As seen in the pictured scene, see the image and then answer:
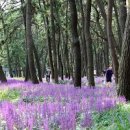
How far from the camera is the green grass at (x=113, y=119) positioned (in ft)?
21.1

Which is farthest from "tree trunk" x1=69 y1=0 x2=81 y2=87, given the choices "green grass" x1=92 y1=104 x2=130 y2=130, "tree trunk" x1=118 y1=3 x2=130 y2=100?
"green grass" x1=92 y1=104 x2=130 y2=130

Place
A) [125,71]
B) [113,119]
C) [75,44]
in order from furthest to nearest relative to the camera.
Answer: [75,44], [125,71], [113,119]

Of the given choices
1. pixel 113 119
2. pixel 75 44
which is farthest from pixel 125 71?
pixel 75 44

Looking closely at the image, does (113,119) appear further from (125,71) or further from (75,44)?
(75,44)

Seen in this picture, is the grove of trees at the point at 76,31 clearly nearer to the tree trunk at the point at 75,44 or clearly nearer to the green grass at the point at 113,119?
the tree trunk at the point at 75,44

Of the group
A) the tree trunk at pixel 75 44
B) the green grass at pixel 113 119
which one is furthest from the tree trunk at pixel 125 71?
the tree trunk at pixel 75 44

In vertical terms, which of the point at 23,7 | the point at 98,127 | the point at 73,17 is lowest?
the point at 98,127

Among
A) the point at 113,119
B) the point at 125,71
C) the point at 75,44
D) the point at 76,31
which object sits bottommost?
the point at 113,119

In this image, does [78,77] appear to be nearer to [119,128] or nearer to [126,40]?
[126,40]

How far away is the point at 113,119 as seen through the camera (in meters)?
7.39

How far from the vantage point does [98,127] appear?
22.2 ft

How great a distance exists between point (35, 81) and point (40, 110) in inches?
624

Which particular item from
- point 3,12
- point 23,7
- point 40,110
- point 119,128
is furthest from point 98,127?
point 3,12

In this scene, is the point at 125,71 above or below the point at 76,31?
below
